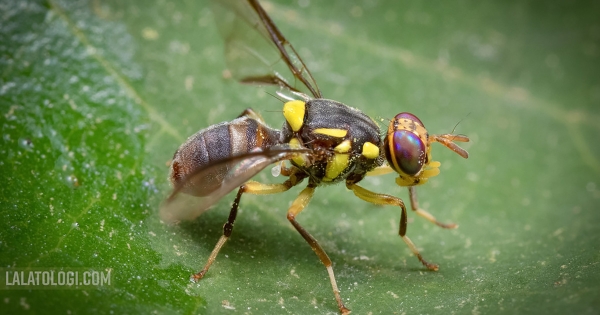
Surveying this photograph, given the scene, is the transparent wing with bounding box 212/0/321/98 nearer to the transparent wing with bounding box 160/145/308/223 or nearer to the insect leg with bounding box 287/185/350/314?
the insect leg with bounding box 287/185/350/314

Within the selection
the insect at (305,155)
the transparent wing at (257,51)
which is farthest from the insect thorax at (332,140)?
the transparent wing at (257,51)

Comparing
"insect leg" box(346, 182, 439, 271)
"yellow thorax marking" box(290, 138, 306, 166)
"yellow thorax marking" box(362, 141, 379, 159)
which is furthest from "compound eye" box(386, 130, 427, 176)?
"yellow thorax marking" box(290, 138, 306, 166)

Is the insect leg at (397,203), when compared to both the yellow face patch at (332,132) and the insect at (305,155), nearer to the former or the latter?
the insect at (305,155)

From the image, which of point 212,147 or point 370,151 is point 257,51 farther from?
point 370,151

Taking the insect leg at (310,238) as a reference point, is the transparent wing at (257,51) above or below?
above

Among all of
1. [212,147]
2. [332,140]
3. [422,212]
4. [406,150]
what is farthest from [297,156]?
[422,212]

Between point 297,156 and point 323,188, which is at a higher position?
point 323,188
